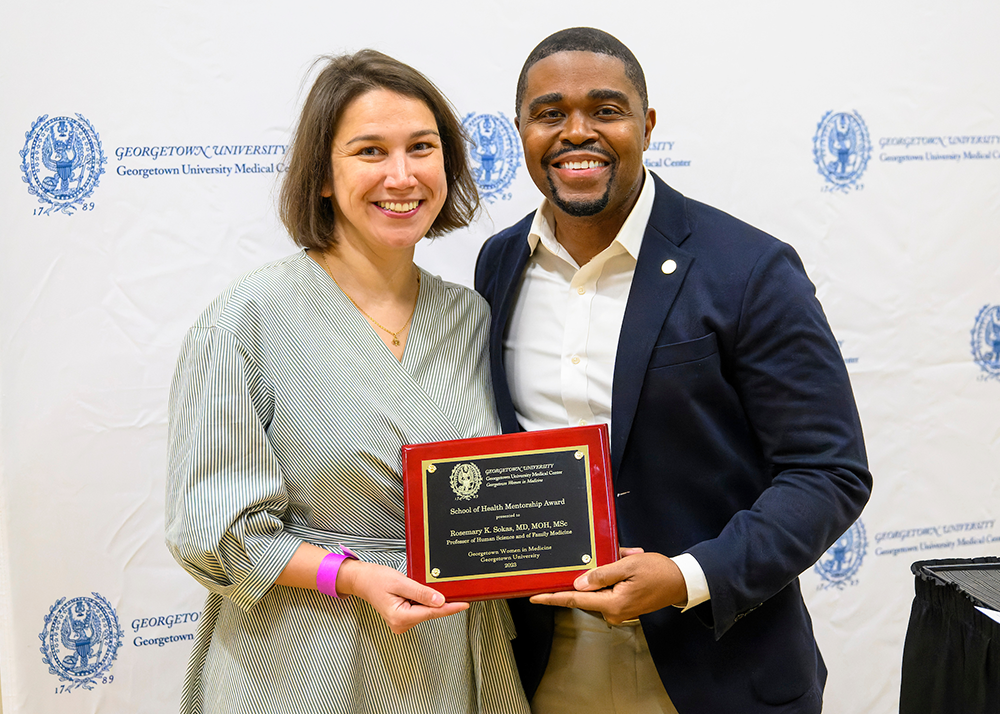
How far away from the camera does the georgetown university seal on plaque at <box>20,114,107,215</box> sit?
199 cm

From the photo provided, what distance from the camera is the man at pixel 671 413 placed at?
4.78 ft

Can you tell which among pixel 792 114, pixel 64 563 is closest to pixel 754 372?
pixel 792 114

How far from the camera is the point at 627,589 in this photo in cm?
136

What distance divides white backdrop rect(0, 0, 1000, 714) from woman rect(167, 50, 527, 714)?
0.58m

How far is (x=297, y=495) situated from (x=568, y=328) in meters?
0.61

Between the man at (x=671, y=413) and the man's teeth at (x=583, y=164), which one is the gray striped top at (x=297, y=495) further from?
the man's teeth at (x=583, y=164)

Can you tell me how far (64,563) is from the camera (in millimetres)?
2049

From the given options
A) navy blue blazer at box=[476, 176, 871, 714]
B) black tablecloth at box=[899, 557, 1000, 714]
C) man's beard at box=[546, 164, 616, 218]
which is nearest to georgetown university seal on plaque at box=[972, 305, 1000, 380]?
black tablecloth at box=[899, 557, 1000, 714]

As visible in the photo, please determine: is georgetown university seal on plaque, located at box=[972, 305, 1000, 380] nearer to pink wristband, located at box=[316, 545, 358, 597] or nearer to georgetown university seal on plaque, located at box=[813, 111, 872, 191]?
georgetown university seal on plaque, located at box=[813, 111, 872, 191]

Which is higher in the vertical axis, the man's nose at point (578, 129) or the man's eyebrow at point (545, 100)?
the man's eyebrow at point (545, 100)

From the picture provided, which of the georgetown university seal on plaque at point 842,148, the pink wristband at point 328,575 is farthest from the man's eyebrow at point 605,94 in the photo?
the georgetown university seal on plaque at point 842,148

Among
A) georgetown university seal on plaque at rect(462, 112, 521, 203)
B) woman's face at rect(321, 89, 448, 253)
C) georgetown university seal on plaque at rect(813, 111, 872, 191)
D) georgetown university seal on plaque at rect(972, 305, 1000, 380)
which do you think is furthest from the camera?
georgetown university seal on plaque at rect(972, 305, 1000, 380)

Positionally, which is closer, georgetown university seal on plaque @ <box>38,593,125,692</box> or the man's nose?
the man's nose

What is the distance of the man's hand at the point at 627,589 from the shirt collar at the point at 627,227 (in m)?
0.59
